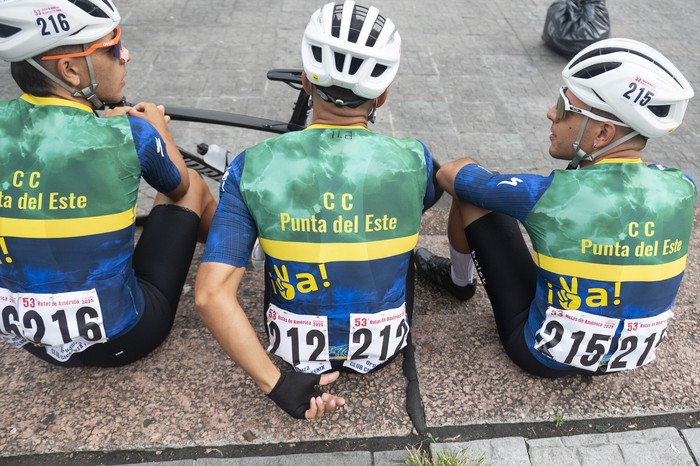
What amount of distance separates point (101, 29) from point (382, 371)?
218cm

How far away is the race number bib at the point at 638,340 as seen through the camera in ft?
8.20

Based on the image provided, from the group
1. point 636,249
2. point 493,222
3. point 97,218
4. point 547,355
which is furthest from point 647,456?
point 97,218

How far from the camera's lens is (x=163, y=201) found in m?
2.99

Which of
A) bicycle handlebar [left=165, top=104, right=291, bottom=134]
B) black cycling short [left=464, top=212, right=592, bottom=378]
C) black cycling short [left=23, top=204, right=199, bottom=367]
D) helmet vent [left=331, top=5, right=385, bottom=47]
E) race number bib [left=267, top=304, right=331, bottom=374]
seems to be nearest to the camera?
helmet vent [left=331, top=5, right=385, bottom=47]

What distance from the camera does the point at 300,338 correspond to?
2502mm

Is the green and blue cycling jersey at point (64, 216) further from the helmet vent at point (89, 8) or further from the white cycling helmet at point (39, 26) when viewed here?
the helmet vent at point (89, 8)

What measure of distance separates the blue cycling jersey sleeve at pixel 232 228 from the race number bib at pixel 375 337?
571 mm

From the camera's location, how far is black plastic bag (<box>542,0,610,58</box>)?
709 centimetres

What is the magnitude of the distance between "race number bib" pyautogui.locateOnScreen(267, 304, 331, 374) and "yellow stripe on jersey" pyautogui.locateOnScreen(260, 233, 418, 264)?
0.97 feet

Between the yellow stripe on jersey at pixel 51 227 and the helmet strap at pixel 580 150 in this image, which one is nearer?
the yellow stripe on jersey at pixel 51 227

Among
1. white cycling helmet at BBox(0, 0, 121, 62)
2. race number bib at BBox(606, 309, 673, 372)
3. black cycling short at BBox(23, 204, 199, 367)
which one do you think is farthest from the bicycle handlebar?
race number bib at BBox(606, 309, 673, 372)

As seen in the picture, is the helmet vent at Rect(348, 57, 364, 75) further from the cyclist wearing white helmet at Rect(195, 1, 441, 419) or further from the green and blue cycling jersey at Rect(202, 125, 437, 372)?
the green and blue cycling jersey at Rect(202, 125, 437, 372)

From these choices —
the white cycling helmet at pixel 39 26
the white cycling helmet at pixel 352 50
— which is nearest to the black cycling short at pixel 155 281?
the white cycling helmet at pixel 39 26

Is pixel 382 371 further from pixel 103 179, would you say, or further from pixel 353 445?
pixel 103 179
